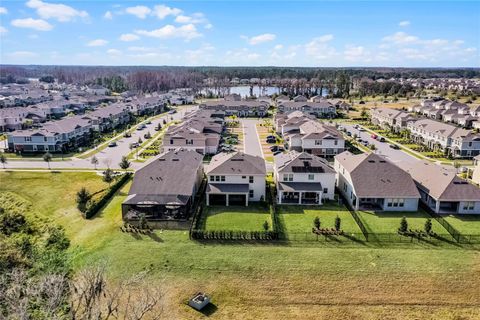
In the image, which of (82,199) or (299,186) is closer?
(82,199)

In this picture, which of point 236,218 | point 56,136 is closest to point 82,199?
point 236,218

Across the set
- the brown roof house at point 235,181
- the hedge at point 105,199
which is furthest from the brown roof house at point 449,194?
the hedge at point 105,199

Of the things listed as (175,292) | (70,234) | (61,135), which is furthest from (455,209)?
(61,135)

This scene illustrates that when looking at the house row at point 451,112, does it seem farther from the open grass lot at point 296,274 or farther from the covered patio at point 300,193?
the open grass lot at point 296,274

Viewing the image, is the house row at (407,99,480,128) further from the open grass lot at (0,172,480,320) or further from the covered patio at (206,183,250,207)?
the open grass lot at (0,172,480,320)

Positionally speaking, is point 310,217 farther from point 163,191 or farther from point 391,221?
point 163,191

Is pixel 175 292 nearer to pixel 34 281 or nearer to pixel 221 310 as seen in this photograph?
pixel 221 310

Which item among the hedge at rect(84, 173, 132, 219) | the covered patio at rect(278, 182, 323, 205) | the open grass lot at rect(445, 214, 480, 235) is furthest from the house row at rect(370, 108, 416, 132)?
the hedge at rect(84, 173, 132, 219)
